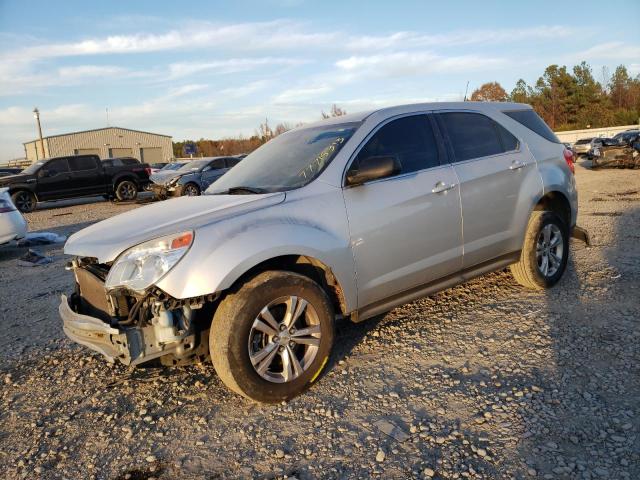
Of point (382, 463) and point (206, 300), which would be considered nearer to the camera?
point (382, 463)

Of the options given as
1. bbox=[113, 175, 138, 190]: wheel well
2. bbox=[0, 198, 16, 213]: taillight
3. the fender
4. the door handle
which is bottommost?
the fender

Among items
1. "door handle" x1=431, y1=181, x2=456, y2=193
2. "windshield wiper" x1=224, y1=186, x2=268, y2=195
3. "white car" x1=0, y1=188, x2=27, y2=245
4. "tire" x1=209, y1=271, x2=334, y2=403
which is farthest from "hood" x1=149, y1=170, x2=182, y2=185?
"tire" x1=209, y1=271, x2=334, y2=403

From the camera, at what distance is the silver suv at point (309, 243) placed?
2900mm

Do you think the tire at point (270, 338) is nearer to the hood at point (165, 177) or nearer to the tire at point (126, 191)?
the hood at point (165, 177)

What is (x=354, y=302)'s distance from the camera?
3459 millimetres

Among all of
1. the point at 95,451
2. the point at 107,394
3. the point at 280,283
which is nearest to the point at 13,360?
the point at 107,394

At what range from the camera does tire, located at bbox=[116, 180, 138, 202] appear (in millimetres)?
18438

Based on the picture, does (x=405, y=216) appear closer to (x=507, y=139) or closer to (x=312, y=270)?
(x=312, y=270)

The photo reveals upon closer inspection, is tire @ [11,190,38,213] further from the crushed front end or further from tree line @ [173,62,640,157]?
tree line @ [173,62,640,157]

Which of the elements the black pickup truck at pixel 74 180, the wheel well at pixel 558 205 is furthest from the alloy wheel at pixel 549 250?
the black pickup truck at pixel 74 180

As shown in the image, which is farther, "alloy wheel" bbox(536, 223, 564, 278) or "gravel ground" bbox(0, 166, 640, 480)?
"alloy wheel" bbox(536, 223, 564, 278)

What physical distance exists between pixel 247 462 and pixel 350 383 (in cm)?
97

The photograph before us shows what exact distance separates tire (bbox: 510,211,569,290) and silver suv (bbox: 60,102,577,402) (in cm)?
2

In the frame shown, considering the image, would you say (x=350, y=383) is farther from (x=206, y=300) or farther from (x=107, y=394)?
(x=107, y=394)
